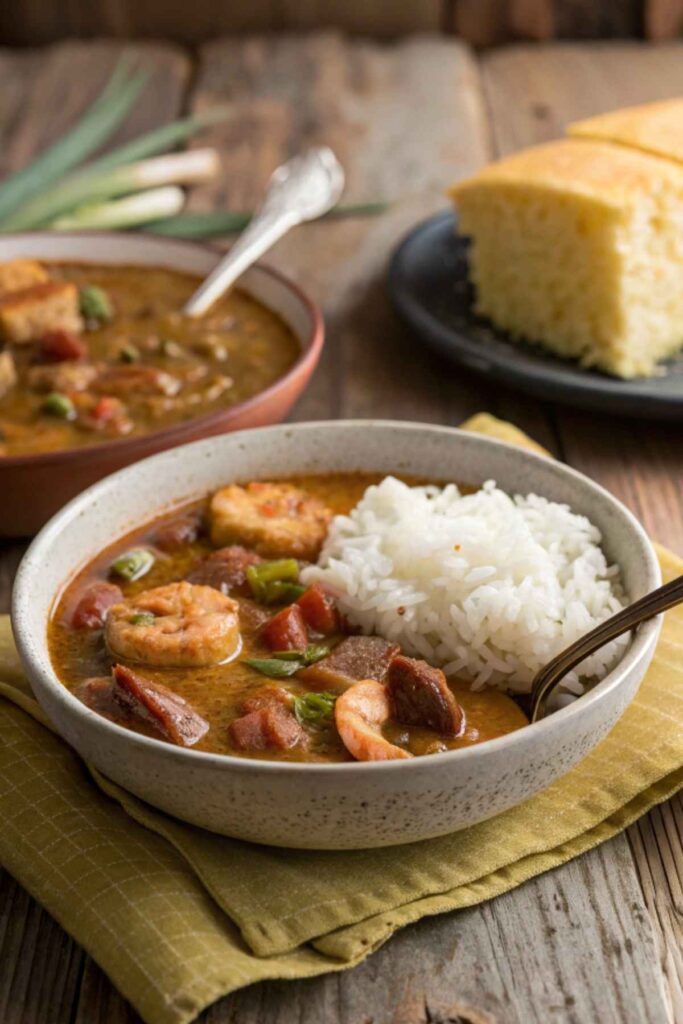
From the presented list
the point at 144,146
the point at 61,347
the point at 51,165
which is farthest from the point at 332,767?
the point at 144,146

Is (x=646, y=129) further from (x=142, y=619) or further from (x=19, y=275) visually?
(x=142, y=619)

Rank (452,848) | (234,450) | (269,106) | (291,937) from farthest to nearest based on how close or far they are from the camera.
A: (269,106) → (234,450) → (452,848) → (291,937)

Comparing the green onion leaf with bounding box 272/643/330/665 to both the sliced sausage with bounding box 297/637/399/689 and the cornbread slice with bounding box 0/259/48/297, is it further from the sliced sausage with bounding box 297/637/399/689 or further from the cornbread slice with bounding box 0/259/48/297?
the cornbread slice with bounding box 0/259/48/297

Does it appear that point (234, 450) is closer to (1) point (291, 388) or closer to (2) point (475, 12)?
(1) point (291, 388)

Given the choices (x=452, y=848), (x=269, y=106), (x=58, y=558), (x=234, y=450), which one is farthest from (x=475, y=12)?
(x=452, y=848)

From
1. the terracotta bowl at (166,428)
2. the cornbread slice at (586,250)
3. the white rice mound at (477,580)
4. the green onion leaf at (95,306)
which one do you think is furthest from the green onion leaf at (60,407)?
the cornbread slice at (586,250)

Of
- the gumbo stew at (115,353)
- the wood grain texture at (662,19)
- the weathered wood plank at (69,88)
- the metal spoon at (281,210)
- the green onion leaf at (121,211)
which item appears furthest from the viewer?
the wood grain texture at (662,19)

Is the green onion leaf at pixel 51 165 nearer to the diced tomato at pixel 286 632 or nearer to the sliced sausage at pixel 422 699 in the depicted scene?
the diced tomato at pixel 286 632
